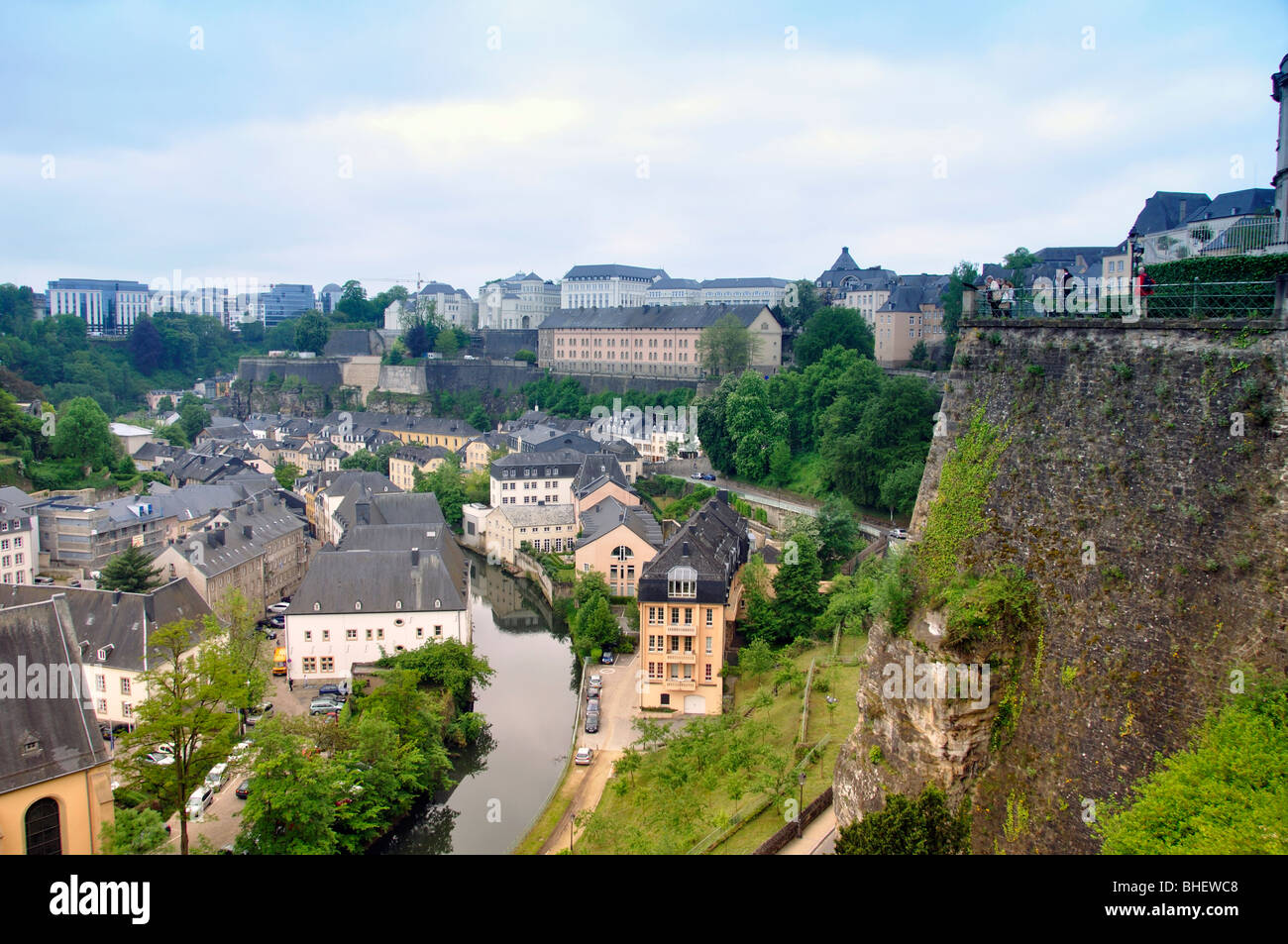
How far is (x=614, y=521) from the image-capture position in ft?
113

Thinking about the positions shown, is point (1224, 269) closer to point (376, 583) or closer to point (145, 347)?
point (376, 583)

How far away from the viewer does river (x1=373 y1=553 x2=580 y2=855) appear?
1862cm

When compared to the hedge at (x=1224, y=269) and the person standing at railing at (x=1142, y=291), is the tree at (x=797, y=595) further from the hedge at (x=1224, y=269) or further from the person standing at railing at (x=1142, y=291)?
the person standing at railing at (x=1142, y=291)

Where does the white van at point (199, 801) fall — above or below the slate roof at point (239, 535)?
below

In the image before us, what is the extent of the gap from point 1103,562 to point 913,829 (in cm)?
319

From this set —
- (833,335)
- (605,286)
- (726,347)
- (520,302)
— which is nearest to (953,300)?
(833,335)

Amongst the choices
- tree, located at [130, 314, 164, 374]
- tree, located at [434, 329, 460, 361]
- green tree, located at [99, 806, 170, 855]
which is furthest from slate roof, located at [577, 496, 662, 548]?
tree, located at [130, 314, 164, 374]

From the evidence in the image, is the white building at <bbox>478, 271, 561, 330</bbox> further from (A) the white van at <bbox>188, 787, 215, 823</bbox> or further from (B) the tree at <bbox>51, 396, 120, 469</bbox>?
(A) the white van at <bbox>188, 787, 215, 823</bbox>

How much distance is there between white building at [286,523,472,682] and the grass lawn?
27.8 ft

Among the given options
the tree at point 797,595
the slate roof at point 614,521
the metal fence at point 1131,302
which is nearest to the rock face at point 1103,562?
Result: the metal fence at point 1131,302


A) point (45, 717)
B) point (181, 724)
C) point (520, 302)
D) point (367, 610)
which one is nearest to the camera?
point (45, 717)

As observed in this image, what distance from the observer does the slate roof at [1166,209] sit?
28203mm

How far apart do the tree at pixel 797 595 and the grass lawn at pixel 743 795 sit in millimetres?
4226
